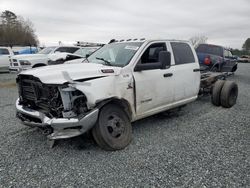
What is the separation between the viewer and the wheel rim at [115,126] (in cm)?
362

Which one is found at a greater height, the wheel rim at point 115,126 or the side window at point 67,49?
the side window at point 67,49

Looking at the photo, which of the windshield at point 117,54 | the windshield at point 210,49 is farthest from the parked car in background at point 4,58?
the windshield at point 117,54

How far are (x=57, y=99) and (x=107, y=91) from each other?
0.77 m

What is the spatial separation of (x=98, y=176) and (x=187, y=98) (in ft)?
10.4

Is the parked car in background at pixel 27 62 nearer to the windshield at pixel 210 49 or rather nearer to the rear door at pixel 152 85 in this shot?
the rear door at pixel 152 85

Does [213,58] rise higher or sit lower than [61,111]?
lower

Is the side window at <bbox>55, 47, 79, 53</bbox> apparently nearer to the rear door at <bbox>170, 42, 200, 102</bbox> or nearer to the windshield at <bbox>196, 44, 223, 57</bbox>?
the windshield at <bbox>196, 44, 223, 57</bbox>

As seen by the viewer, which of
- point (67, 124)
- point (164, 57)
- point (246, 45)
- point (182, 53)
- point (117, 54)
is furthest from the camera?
point (246, 45)

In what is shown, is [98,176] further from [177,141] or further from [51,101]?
[177,141]

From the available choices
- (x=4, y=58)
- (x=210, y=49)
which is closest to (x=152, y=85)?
(x=210, y=49)

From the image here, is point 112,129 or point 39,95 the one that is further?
point 112,129

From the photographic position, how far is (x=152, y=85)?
4.23 m

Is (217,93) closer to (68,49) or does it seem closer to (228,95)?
(228,95)

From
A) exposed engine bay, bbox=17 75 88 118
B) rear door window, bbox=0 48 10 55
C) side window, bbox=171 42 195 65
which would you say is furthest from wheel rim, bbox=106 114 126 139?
rear door window, bbox=0 48 10 55
